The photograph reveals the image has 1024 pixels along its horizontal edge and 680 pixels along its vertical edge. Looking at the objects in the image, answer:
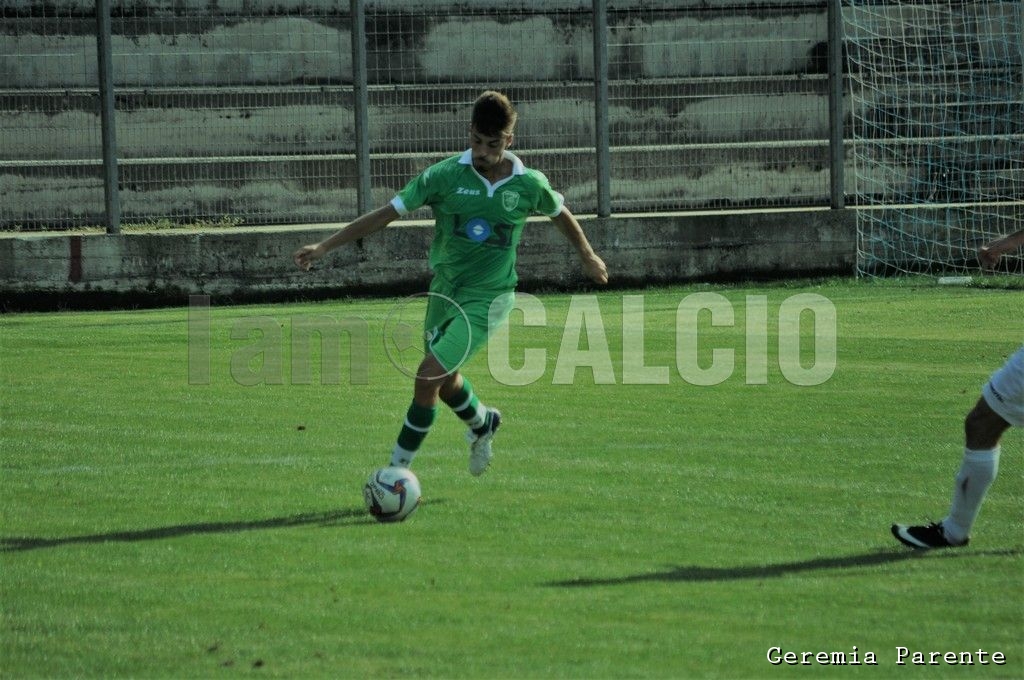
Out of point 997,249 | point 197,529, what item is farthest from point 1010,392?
point 197,529

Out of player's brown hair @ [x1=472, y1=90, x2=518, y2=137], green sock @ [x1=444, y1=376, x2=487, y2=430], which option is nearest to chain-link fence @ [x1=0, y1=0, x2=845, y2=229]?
green sock @ [x1=444, y1=376, x2=487, y2=430]

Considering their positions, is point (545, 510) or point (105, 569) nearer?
point (105, 569)

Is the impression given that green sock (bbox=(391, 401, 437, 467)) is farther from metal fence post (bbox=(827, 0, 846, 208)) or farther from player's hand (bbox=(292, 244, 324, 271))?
metal fence post (bbox=(827, 0, 846, 208))

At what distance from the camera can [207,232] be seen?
17453mm

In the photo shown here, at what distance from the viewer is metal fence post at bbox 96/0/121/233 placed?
17.2 m

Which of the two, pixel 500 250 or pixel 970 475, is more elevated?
pixel 500 250

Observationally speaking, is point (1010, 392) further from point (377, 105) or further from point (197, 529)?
point (377, 105)

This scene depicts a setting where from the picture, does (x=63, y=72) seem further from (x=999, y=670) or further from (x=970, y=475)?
(x=999, y=670)

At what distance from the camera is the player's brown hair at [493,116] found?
7.65 meters

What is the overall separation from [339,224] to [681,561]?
1268 cm

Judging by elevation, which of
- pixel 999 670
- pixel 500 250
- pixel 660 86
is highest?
pixel 660 86

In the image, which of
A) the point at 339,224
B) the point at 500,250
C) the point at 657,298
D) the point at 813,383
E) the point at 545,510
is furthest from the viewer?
the point at 339,224

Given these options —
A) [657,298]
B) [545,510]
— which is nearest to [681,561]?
[545,510]

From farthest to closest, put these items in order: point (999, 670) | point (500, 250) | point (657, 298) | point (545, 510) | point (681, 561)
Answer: point (657, 298), point (500, 250), point (545, 510), point (681, 561), point (999, 670)
